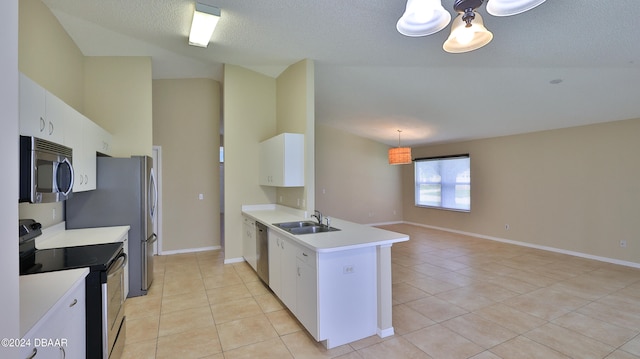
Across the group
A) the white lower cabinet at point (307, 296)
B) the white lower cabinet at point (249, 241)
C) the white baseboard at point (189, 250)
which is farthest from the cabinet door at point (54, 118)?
the white baseboard at point (189, 250)

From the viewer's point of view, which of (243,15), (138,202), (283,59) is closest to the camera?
(243,15)

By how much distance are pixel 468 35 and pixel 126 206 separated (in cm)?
391

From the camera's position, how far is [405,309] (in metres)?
3.20

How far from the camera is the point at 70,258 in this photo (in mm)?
2107

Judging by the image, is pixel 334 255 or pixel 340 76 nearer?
pixel 334 255

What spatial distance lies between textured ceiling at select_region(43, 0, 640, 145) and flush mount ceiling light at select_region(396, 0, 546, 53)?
0.70 metres

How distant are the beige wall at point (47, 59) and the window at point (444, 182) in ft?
25.0

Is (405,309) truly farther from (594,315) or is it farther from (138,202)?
(138,202)

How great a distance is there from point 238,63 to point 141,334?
3700 millimetres

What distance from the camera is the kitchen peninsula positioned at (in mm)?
2404

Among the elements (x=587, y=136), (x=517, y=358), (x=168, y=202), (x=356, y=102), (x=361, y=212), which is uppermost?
(x=356, y=102)

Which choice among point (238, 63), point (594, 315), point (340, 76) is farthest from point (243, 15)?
point (594, 315)

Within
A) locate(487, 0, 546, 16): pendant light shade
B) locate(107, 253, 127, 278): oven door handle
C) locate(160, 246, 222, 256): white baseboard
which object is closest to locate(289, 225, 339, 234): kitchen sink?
locate(107, 253, 127, 278): oven door handle

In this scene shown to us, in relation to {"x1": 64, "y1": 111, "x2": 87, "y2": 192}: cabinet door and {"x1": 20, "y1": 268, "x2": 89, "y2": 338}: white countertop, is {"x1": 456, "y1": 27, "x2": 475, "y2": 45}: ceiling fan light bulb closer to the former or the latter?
{"x1": 20, "y1": 268, "x2": 89, "y2": 338}: white countertop
